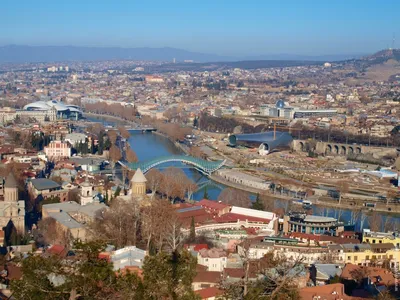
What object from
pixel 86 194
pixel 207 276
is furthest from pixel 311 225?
pixel 86 194

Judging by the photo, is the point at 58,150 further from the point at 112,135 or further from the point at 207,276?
the point at 207,276

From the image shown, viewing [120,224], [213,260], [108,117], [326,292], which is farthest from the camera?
[108,117]

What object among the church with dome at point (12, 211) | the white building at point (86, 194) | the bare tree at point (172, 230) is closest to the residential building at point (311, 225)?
the bare tree at point (172, 230)

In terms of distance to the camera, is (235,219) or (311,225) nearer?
(311,225)

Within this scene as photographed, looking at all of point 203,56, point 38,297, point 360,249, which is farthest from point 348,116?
point 203,56

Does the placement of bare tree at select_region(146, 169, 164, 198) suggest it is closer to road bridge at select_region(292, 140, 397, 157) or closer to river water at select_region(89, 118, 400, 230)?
river water at select_region(89, 118, 400, 230)

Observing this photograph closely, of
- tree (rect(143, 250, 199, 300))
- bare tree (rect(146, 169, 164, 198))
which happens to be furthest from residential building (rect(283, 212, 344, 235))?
tree (rect(143, 250, 199, 300))
